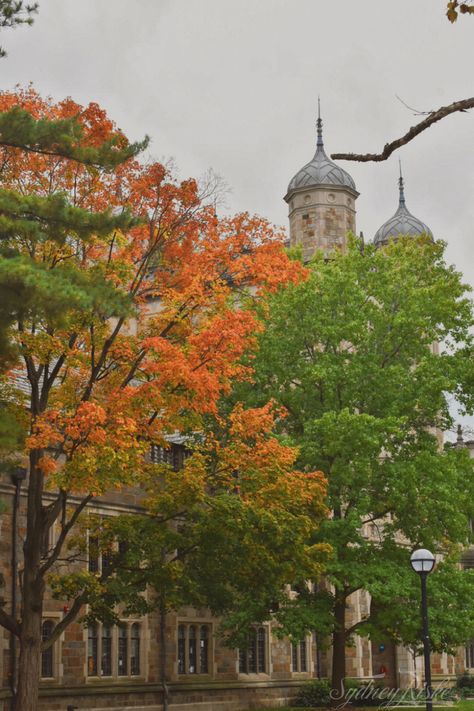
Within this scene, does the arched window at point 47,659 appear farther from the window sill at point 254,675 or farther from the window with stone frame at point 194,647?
the window sill at point 254,675

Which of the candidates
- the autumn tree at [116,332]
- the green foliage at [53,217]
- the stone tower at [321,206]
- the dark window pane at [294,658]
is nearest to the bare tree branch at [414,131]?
the green foliage at [53,217]

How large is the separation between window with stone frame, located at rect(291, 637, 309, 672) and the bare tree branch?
97.2 ft

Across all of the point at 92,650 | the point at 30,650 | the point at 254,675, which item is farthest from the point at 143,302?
the point at 254,675

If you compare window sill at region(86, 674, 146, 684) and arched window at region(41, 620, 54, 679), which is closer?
arched window at region(41, 620, 54, 679)

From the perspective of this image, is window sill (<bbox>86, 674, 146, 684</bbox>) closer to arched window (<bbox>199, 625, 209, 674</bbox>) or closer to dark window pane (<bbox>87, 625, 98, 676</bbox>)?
dark window pane (<bbox>87, 625, 98, 676</bbox>)

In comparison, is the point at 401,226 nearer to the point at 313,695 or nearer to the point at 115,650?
the point at 313,695

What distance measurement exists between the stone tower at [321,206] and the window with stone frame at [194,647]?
1556 centimetres

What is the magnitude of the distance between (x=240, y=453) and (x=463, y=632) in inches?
385

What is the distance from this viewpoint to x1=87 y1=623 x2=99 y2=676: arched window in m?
27.7

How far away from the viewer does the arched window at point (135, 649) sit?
29250 millimetres

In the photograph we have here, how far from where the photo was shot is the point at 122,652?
28.9 metres

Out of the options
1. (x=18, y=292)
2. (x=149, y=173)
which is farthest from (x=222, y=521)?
(x=18, y=292)

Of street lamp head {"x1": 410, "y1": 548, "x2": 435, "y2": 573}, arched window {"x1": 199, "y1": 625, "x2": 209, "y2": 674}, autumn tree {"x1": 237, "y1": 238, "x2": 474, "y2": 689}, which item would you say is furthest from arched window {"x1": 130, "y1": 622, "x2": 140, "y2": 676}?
street lamp head {"x1": 410, "y1": 548, "x2": 435, "y2": 573}

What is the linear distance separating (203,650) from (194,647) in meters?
0.60
